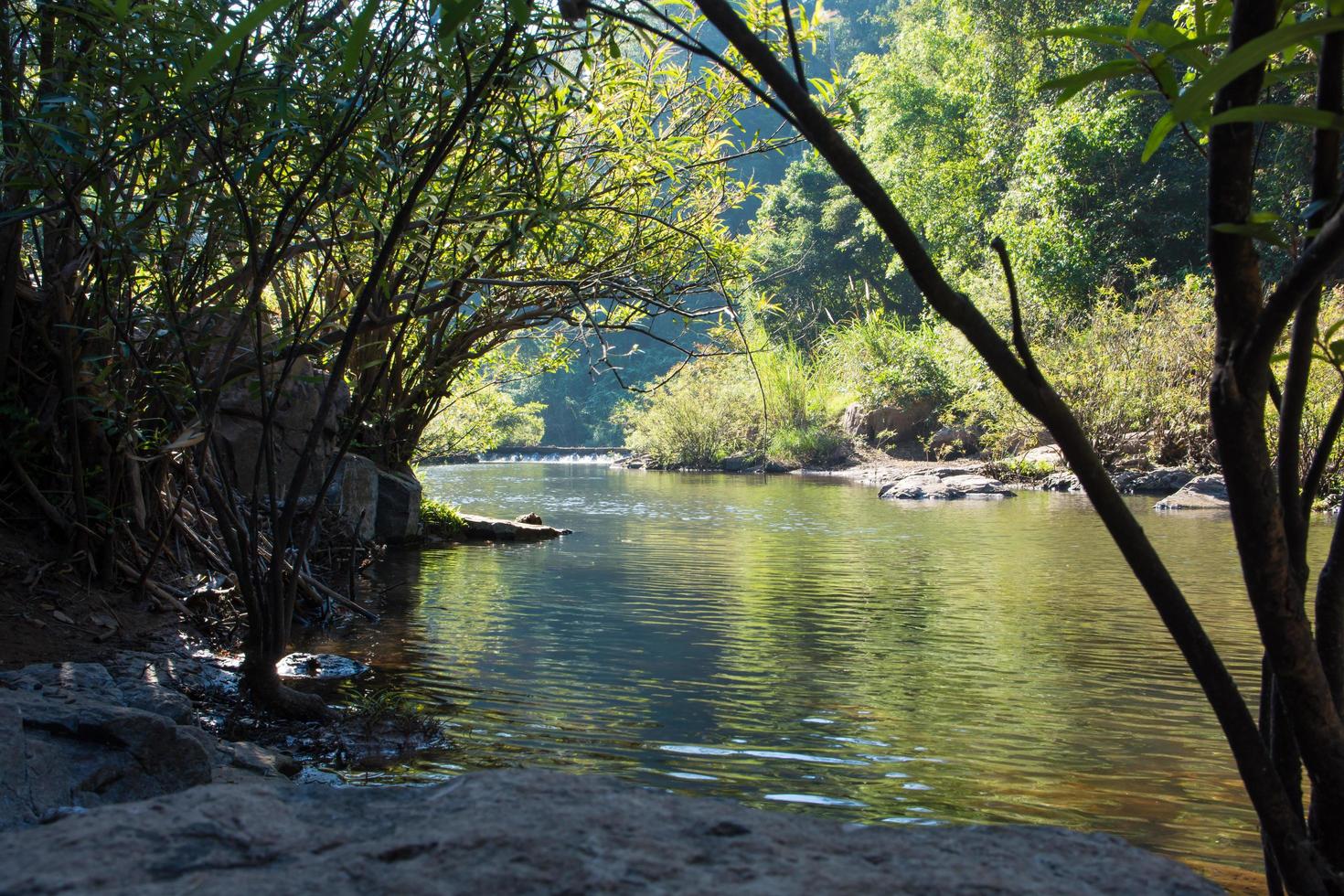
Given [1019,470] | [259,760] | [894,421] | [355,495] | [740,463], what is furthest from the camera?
[740,463]

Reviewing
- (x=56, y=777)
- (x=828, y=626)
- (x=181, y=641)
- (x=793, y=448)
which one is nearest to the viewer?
(x=56, y=777)

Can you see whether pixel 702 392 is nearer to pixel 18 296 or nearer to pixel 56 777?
pixel 18 296

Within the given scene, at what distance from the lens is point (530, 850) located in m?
1.05

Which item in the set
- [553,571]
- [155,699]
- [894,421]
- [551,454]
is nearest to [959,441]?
[894,421]

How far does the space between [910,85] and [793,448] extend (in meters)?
14.9

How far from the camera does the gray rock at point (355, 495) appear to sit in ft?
28.3

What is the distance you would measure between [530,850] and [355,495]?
27.6ft

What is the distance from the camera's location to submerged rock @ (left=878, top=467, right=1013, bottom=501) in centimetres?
1869

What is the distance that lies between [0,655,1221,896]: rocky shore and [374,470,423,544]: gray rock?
971cm

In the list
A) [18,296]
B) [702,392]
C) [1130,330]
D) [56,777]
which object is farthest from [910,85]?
[56,777]

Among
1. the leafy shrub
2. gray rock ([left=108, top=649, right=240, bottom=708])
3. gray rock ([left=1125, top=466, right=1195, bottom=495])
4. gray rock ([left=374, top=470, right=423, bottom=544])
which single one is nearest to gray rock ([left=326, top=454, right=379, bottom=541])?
gray rock ([left=374, top=470, right=423, bottom=544])

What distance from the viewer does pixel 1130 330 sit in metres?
21.8

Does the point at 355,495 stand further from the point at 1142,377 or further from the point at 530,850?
the point at 1142,377

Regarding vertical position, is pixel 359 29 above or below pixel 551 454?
above
